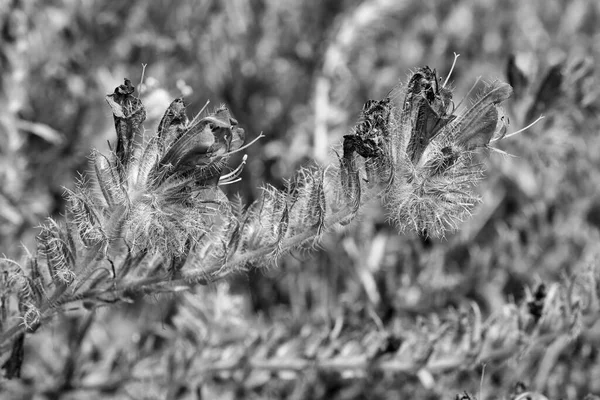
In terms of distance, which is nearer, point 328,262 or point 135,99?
point 135,99

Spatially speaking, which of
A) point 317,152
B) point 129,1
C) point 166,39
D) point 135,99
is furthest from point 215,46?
point 135,99

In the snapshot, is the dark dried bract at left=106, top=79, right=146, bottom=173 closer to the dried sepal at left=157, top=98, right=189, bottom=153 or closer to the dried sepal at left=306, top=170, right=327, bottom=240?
the dried sepal at left=157, top=98, right=189, bottom=153

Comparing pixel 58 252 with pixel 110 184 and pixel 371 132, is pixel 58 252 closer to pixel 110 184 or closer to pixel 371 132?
pixel 110 184

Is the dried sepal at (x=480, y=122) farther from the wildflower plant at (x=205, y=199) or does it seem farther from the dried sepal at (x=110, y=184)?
the dried sepal at (x=110, y=184)

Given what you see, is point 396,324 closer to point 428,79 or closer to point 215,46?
point 428,79

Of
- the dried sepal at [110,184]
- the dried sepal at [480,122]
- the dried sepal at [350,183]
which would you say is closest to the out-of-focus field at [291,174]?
the dried sepal at [350,183]

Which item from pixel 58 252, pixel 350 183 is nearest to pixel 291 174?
pixel 350 183

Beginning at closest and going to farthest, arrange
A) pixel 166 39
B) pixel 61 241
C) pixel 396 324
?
1. pixel 61 241
2. pixel 396 324
3. pixel 166 39

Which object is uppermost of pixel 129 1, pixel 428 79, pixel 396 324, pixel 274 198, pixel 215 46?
pixel 129 1
